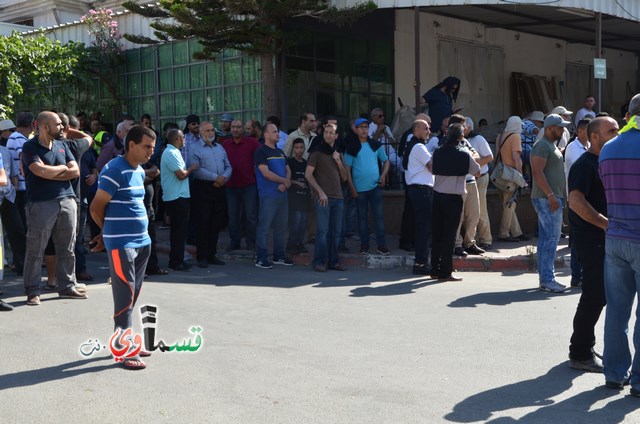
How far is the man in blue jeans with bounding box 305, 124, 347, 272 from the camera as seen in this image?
1086 centimetres

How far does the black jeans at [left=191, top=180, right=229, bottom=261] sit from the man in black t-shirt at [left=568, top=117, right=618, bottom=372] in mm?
6310

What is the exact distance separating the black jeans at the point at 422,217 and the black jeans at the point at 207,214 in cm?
285

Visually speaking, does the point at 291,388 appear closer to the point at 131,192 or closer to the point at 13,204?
the point at 131,192

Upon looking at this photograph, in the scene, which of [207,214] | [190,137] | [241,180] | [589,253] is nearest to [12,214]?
[207,214]

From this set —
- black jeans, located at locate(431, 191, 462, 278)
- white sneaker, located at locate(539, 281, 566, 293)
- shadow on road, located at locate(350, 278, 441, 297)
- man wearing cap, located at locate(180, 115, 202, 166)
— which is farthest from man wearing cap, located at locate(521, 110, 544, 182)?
man wearing cap, located at locate(180, 115, 202, 166)

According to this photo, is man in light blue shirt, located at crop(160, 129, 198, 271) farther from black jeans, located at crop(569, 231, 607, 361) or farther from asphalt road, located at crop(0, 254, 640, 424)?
black jeans, located at crop(569, 231, 607, 361)

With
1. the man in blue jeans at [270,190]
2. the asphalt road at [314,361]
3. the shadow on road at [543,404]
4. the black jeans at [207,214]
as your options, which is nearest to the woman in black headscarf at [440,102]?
the man in blue jeans at [270,190]

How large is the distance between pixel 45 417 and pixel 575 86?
20390 mm

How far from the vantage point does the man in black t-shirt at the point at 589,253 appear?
6.07 metres

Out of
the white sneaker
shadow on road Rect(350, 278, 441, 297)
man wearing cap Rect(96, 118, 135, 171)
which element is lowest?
shadow on road Rect(350, 278, 441, 297)

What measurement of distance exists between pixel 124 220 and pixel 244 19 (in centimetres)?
805

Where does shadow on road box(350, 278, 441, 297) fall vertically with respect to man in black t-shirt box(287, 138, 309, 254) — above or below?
below

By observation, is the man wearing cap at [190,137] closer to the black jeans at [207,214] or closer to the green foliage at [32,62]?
the black jeans at [207,214]

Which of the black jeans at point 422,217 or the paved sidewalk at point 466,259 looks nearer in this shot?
the black jeans at point 422,217
